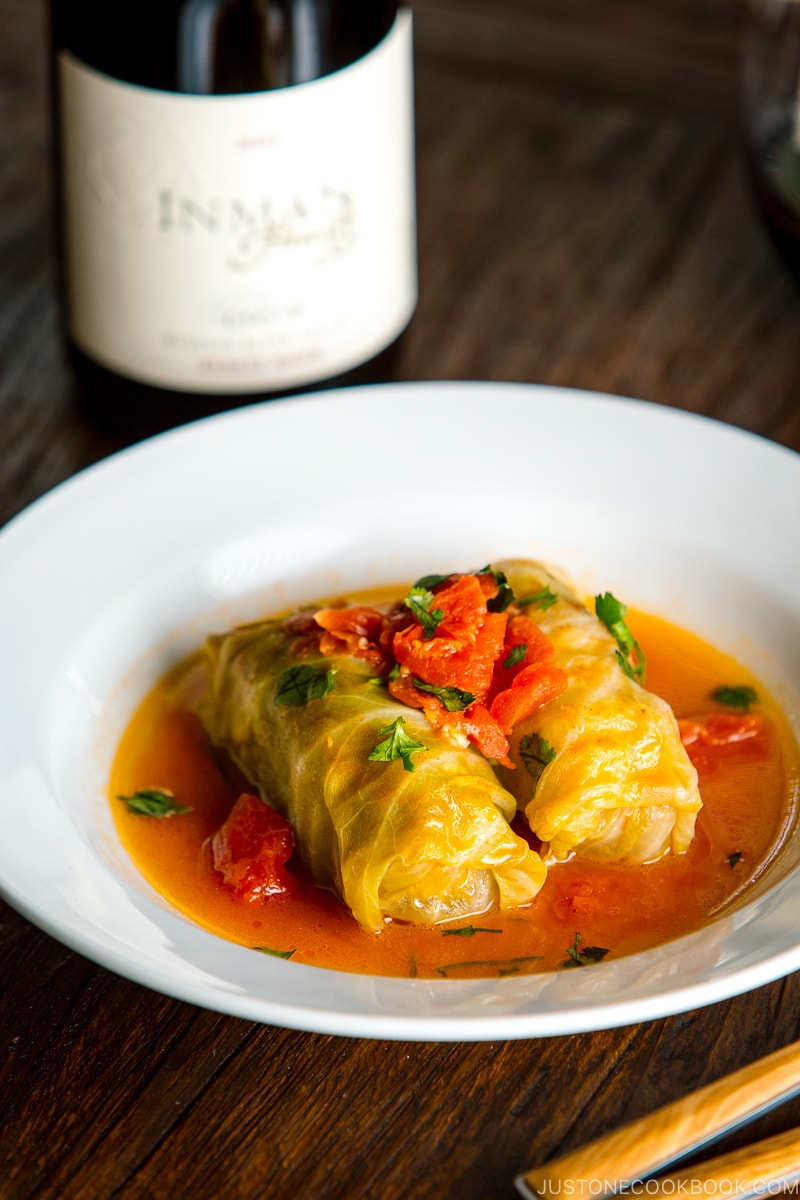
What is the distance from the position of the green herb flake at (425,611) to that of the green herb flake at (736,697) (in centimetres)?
71

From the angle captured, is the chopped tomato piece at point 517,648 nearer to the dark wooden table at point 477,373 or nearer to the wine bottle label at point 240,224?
the dark wooden table at point 477,373

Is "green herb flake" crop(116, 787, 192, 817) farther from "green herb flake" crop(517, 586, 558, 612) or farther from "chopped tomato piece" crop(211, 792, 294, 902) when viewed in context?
"green herb flake" crop(517, 586, 558, 612)

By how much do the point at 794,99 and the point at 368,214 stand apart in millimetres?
1478

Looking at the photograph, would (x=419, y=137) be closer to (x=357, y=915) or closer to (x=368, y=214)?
(x=368, y=214)

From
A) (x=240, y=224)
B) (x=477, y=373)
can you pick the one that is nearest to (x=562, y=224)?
(x=477, y=373)

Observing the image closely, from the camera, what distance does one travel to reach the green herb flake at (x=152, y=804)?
2.93 metres

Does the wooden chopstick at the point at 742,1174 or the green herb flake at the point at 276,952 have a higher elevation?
the wooden chopstick at the point at 742,1174

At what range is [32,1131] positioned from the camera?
243cm

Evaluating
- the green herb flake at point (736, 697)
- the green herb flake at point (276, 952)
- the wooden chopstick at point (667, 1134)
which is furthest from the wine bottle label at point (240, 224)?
the wooden chopstick at point (667, 1134)

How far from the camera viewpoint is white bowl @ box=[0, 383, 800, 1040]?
307 centimetres

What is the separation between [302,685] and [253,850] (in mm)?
343

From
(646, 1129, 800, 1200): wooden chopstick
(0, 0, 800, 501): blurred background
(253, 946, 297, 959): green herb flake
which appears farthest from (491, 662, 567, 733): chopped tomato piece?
(0, 0, 800, 501): blurred background

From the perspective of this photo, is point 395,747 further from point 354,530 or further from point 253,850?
point 354,530

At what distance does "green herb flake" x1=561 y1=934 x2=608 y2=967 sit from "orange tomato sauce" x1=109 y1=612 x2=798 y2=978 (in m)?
0.01
